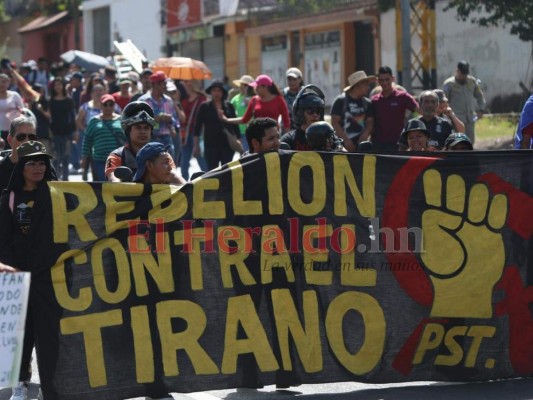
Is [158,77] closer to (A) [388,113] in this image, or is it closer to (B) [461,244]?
(A) [388,113]

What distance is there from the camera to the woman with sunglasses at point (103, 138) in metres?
13.4

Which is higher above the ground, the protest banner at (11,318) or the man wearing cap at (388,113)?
the man wearing cap at (388,113)

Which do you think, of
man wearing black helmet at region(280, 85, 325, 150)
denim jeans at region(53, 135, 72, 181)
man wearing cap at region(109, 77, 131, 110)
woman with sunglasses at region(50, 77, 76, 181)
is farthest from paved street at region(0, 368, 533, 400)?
denim jeans at region(53, 135, 72, 181)

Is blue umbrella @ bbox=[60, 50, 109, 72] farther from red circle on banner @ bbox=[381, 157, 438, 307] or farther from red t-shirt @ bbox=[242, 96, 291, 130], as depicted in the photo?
red circle on banner @ bbox=[381, 157, 438, 307]

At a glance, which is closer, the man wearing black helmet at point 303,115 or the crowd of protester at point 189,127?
the crowd of protester at point 189,127

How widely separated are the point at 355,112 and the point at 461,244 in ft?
19.8

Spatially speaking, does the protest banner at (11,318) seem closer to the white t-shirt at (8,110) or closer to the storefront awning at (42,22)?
the white t-shirt at (8,110)

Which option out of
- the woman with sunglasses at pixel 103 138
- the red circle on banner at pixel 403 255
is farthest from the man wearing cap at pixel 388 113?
the red circle on banner at pixel 403 255

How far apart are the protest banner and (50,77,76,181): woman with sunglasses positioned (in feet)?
44.9

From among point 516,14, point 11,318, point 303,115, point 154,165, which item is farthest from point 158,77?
point 516,14

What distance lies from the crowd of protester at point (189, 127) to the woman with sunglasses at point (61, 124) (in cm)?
2

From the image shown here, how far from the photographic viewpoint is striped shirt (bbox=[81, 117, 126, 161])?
43.9 ft

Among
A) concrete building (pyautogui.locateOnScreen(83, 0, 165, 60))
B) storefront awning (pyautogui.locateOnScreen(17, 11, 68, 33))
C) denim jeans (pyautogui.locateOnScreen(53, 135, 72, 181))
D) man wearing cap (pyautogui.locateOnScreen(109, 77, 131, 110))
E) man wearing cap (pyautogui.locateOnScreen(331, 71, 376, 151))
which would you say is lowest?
denim jeans (pyautogui.locateOnScreen(53, 135, 72, 181))

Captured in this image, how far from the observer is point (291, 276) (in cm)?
728
